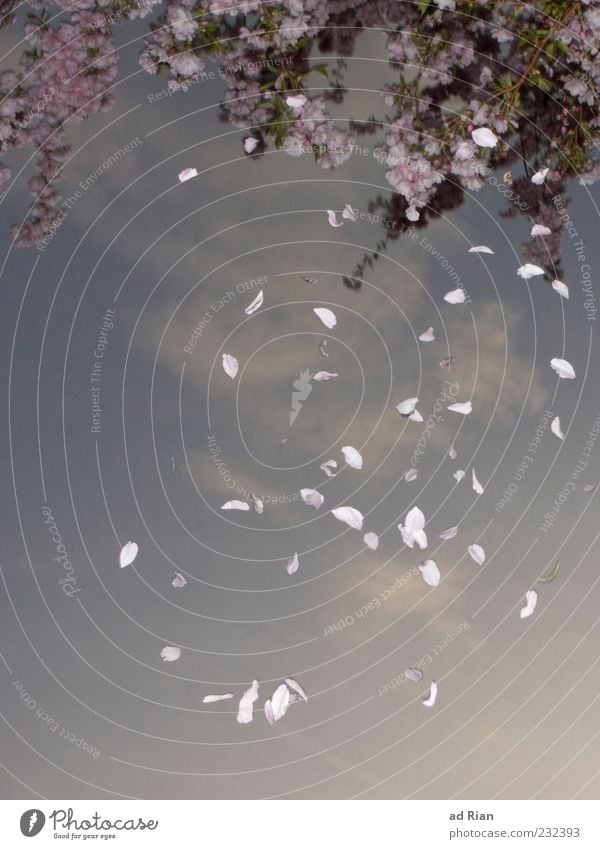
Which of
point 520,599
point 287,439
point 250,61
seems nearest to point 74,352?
point 287,439

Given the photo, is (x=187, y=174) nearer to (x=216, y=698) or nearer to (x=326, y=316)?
(x=326, y=316)

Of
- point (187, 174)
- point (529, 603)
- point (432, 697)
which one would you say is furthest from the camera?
point (529, 603)

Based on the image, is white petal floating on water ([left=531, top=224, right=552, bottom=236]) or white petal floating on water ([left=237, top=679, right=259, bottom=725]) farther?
white petal floating on water ([left=531, top=224, right=552, bottom=236])

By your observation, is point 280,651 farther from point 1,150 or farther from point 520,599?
point 1,150

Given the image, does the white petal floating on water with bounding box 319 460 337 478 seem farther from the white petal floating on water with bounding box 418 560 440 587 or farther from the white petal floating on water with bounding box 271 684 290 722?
the white petal floating on water with bounding box 271 684 290 722

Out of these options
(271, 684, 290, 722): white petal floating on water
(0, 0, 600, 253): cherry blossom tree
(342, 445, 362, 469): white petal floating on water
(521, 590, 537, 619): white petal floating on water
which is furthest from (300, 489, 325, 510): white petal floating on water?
(0, 0, 600, 253): cherry blossom tree

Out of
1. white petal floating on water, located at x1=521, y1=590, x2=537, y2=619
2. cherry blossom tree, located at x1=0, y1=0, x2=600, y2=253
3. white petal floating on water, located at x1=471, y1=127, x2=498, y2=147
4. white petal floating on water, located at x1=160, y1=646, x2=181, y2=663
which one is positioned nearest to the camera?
cherry blossom tree, located at x1=0, y1=0, x2=600, y2=253

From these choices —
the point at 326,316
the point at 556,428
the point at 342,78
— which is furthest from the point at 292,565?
the point at 342,78
